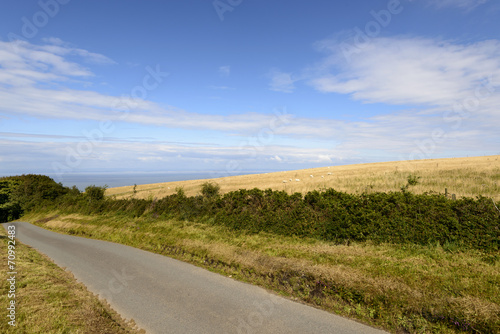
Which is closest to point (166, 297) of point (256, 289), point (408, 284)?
point (256, 289)

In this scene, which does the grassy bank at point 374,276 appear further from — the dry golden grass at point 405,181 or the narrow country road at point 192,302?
the dry golden grass at point 405,181

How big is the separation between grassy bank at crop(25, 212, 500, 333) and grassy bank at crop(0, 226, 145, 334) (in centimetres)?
423

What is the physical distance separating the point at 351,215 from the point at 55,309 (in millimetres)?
11419

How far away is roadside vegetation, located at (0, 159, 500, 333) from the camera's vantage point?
21.7ft

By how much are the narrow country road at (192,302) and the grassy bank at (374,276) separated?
0.63 m

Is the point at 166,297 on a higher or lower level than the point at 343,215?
lower

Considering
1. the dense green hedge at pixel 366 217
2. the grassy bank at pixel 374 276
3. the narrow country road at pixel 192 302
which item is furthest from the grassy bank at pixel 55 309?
the dense green hedge at pixel 366 217

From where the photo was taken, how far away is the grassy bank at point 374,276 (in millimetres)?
6211

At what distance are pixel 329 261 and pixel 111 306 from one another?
23.7 feet

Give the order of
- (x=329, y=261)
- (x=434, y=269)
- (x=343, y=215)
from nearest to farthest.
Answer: (x=434, y=269) < (x=329, y=261) < (x=343, y=215)

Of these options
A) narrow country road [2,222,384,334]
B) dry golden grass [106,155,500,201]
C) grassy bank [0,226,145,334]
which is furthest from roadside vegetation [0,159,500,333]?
dry golden grass [106,155,500,201]

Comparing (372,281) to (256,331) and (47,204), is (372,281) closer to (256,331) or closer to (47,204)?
(256,331)

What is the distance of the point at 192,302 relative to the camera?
7574 millimetres

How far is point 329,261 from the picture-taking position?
991 cm
